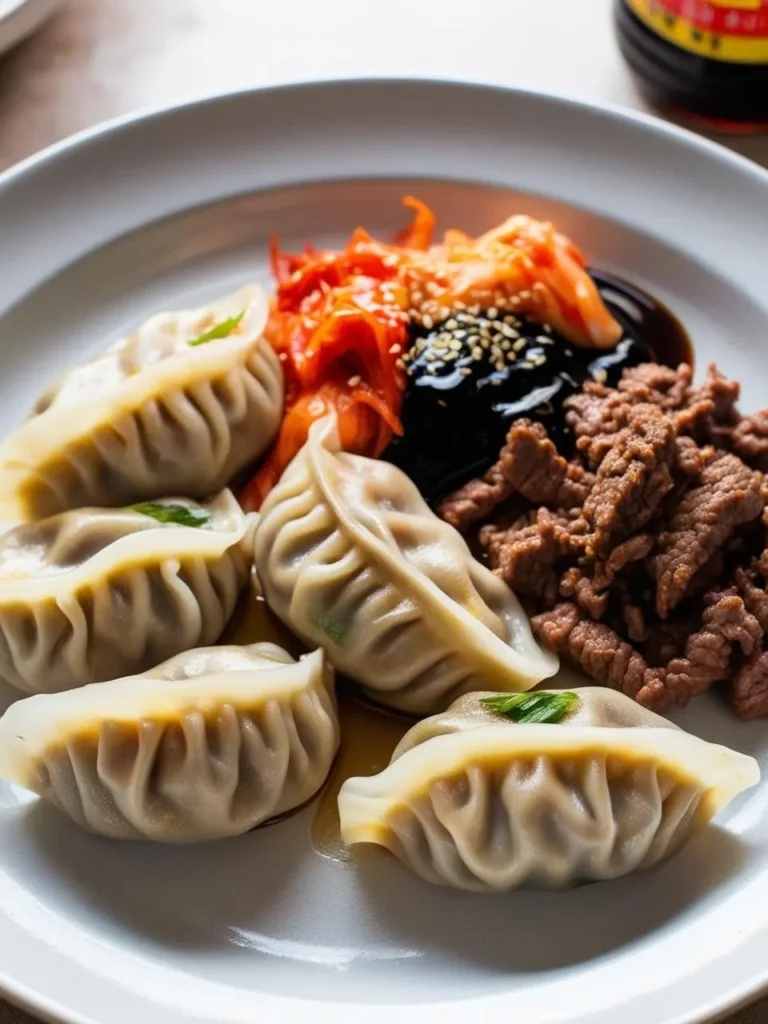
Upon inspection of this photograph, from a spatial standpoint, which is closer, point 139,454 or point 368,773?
point 368,773

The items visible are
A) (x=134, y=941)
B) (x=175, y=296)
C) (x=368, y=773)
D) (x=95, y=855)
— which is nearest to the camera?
(x=134, y=941)

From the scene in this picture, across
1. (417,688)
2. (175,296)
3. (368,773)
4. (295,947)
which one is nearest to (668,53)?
(175,296)

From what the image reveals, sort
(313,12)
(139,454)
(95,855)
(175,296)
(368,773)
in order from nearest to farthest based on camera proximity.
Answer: (95,855) < (368,773) < (139,454) < (175,296) < (313,12)

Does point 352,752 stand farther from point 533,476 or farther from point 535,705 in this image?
point 533,476

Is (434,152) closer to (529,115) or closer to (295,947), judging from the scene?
(529,115)

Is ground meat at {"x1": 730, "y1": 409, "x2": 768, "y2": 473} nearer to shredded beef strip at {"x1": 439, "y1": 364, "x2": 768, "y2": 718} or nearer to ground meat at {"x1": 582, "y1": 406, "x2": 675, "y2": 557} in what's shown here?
shredded beef strip at {"x1": 439, "y1": 364, "x2": 768, "y2": 718}

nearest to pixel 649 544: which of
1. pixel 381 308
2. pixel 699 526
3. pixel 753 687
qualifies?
pixel 699 526

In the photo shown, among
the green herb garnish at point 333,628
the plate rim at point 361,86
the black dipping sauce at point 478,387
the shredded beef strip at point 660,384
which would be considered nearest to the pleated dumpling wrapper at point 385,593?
the green herb garnish at point 333,628

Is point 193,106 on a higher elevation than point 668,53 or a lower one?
higher

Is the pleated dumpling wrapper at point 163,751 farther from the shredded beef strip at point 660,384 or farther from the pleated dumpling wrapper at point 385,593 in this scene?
the shredded beef strip at point 660,384
